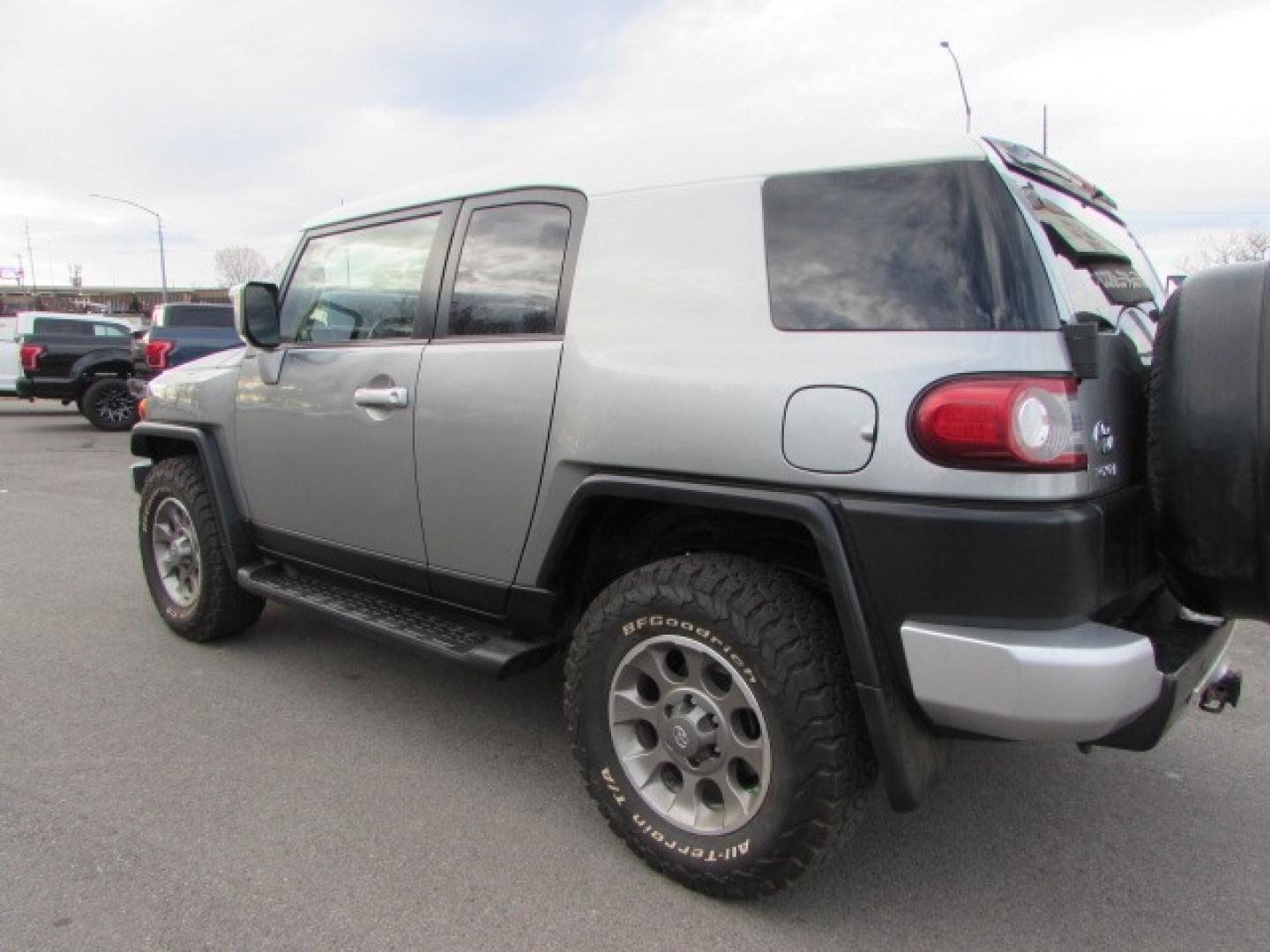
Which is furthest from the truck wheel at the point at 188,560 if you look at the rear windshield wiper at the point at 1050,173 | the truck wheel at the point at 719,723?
the rear windshield wiper at the point at 1050,173

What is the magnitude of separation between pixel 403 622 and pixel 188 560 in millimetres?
1721

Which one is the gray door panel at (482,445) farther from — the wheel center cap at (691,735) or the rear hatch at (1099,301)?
the rear hatch at (1099,301)

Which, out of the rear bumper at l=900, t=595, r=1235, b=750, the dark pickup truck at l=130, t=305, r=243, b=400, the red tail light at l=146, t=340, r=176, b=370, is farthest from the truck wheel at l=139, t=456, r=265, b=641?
the red tail light at l=146, t=340, r=176, b=370

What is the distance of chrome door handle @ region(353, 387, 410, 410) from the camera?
9.80 ft

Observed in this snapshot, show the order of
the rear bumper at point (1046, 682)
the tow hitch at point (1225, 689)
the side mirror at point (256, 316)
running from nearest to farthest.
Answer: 1. the rear bumper at point (1046, 682)
2. the tow hitch at point (1225, 689)
3. the side mirror at point (256, 316)

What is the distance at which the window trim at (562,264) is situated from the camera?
264 cm

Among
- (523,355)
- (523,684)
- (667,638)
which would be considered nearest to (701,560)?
(667,638)

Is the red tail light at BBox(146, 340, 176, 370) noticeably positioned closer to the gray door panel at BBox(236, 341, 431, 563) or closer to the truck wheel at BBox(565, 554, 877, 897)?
the gray door panel at BBox(236, 341, 431, 563)

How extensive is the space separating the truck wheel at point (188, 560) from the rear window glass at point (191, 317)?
1127 centimetres

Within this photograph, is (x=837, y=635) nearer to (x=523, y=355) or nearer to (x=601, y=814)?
(x=601, y=814)

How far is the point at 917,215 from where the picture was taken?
2.06 metres

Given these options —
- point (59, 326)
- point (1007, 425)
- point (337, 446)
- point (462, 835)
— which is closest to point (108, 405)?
point (59, 326)

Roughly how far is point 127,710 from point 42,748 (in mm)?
362

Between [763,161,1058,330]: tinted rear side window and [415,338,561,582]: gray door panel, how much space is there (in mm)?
763
